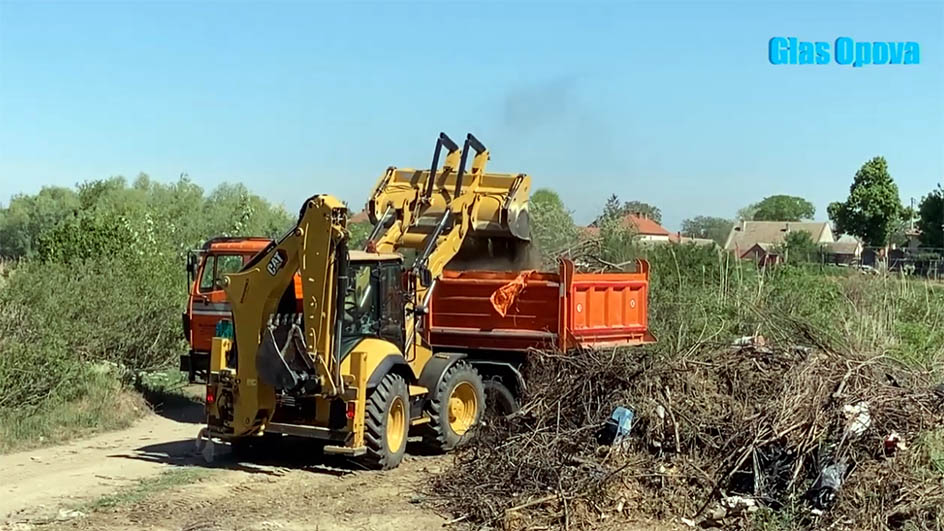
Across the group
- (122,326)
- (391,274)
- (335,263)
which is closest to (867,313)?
(391,274)

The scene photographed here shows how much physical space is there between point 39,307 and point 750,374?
10152mm

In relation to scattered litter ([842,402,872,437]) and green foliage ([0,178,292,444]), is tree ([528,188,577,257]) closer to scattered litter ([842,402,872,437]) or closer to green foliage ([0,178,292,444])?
green foliage ([0,178,292,444])

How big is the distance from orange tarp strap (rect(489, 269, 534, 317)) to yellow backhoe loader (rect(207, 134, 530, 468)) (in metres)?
0.99

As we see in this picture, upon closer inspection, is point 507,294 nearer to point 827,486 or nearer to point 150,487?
point 150,487

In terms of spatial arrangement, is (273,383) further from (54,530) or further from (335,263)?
(54,530)

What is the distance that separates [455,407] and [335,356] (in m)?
2.13

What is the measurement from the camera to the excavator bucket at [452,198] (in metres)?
12.5

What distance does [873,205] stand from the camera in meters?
45.8

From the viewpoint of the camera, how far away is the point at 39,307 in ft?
47.3

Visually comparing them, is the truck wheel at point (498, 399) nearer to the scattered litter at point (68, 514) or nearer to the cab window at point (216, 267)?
the cab window at point (216, 267)

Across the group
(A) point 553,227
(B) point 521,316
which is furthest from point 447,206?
(A) point 553,227

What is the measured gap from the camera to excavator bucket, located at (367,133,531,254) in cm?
1250

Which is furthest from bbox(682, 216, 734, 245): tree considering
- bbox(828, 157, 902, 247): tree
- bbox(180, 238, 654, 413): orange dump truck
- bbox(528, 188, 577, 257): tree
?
bbox(180, 238, 654, 413): orange dump truck

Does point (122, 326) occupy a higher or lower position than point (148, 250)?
lower
